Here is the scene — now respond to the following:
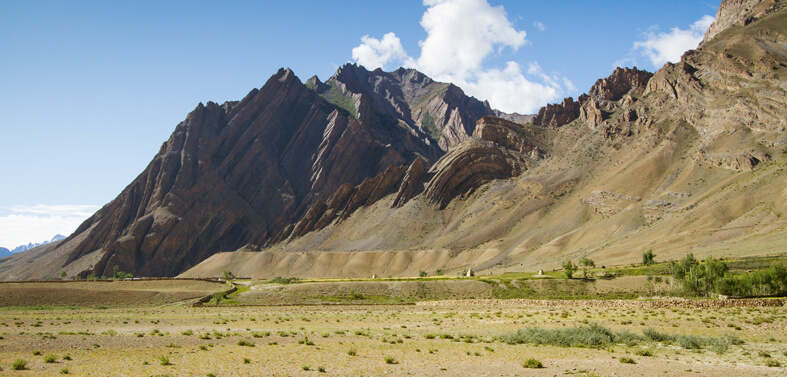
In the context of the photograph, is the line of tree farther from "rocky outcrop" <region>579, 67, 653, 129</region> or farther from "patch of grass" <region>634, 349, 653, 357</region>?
"rocky outcrop" <region>579, 67, 653, 129</region>

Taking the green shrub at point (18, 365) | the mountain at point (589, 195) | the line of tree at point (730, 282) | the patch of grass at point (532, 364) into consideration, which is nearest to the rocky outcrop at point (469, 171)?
the mountain at point (589, 195)

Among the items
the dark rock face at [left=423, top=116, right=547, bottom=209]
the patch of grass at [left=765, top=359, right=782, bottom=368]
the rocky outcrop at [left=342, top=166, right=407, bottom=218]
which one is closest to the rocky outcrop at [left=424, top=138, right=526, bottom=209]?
the dark rock face at [left=423, top=116, right=547, bottom=209]

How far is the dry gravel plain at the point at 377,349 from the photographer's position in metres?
18.8

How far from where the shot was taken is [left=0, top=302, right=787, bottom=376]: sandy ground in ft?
61.6

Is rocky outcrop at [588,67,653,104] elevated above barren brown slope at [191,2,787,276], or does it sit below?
above

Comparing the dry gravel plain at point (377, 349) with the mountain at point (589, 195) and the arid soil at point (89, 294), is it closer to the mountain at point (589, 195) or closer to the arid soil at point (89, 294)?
the arid soil at point (89, 294)

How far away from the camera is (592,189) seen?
140750 mm

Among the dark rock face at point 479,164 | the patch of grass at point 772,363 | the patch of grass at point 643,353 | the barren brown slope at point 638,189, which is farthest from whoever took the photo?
the dark rock face at point 479,164

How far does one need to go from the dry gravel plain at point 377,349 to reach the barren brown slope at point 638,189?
56.7 meters

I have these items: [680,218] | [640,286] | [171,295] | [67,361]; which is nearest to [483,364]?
Answer: [67,361]

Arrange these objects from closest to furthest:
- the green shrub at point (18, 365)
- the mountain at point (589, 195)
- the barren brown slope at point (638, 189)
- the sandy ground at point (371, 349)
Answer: the green shrub at point (18, 365) → the sandy ground at point (371, 349) → the barren brown slope at point (638, 189) → the mountain at point (589, 195)

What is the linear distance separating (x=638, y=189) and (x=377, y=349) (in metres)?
125

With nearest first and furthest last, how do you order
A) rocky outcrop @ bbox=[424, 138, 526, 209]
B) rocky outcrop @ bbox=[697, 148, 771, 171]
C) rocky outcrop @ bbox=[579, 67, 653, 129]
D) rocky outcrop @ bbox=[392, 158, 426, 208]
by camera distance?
rocky outcrop @ bbox=[697, 148, 771, 171] → rocky outcrop @ bbox=[424, 138, 526, 209] → rocky outcrop @ bbox=[579, 67, 653, 129] → rocky outcrop @ bbox=[392, 158, 426, 208]

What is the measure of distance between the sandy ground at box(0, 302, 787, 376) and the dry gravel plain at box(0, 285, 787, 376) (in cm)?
5
